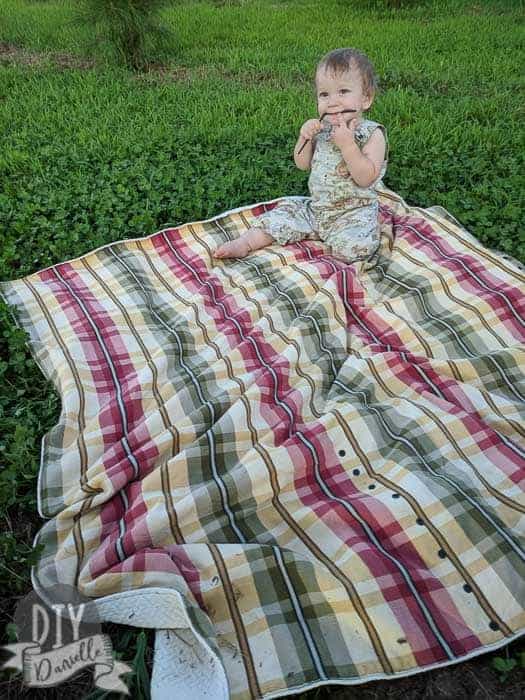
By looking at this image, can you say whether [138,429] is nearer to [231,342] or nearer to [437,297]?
[231,342]

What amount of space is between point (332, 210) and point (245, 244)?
0.51 m

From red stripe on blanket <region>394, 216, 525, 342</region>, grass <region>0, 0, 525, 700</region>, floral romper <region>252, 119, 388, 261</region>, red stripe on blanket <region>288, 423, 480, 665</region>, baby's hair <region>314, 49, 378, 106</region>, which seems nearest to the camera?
red stripe on blanket <region>288, 423, 480, 665</region>

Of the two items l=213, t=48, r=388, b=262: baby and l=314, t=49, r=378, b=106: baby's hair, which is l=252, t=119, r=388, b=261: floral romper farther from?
l=314, t=49, r=378, b=106: baby's hair

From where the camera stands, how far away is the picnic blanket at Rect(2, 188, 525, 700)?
167cm

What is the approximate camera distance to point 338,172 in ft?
11.2

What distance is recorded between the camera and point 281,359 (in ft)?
8.26

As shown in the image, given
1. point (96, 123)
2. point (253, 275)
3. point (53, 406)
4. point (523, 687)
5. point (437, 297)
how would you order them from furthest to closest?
point (96, 123)
point (253, 275)
point (437, 297)
point (53, 406)
point (523, 687)

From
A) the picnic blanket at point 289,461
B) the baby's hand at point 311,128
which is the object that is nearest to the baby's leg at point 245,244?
the picnic blanket at point 289,461

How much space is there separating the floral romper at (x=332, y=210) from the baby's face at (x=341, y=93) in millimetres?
138

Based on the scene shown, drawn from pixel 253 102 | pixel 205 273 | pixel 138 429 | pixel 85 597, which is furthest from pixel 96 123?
pixel 85 597

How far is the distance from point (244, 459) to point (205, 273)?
145cm

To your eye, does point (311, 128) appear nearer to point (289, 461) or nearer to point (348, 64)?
point (348, 64)

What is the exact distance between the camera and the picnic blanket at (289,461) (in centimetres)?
167

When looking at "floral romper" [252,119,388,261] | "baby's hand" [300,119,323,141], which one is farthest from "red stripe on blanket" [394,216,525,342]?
"baby's hand" [300,119,323,141]
